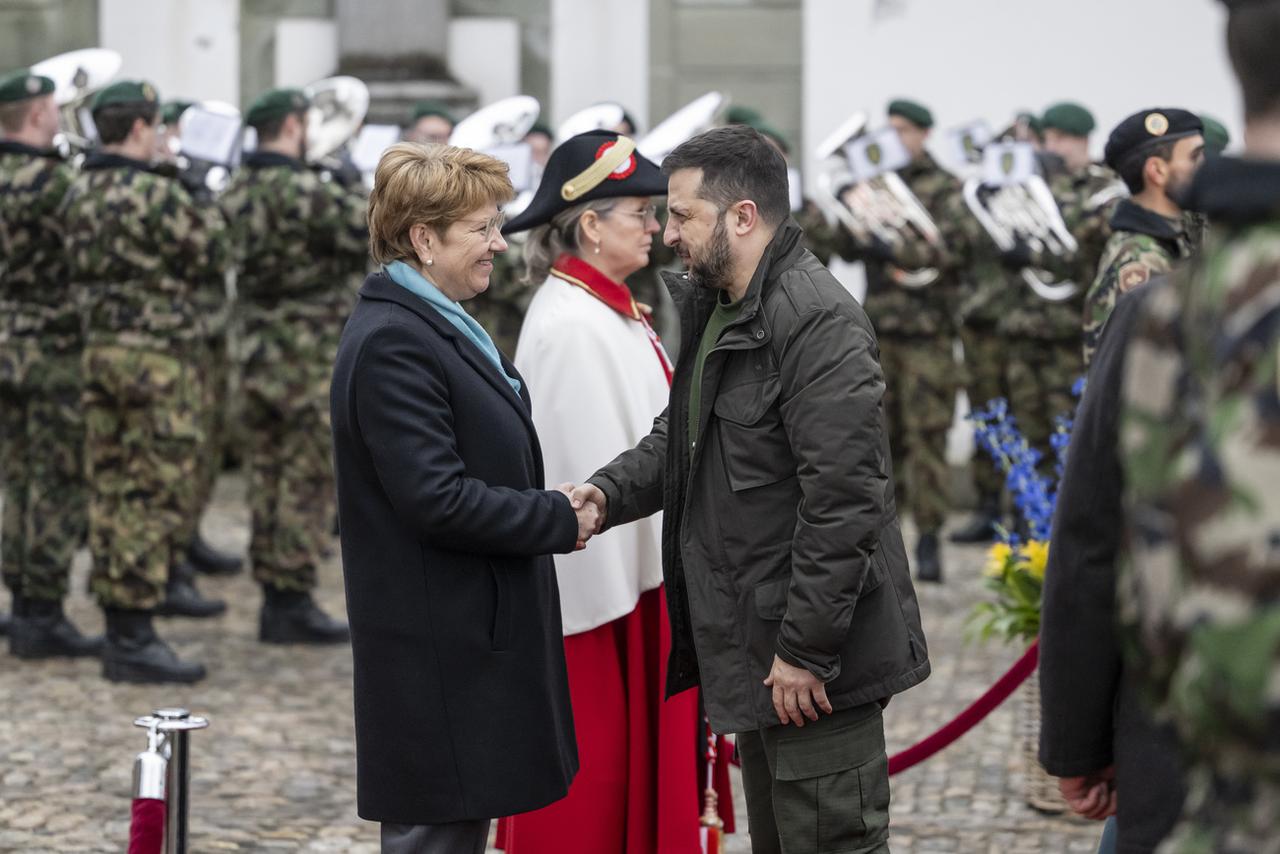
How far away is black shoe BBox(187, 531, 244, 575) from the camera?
9984 mm

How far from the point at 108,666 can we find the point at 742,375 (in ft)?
15.4

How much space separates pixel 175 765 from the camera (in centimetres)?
402

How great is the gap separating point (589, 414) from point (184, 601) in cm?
500

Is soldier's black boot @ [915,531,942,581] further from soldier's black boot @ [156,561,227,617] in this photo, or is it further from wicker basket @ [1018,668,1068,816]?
wicker basket @ [1018,668,1068,816]

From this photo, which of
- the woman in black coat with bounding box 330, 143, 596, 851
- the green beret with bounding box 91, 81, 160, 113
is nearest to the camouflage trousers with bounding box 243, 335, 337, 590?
the green beret with bounding box 91, 81, 160, 113

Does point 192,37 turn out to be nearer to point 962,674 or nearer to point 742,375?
→ point 962,674

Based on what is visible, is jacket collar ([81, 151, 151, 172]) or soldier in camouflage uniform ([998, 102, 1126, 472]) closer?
jacket collar ([81, 151, 151, 172])

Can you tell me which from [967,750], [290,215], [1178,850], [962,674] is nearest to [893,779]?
[967,750]

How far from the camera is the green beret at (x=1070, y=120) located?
32.4 feet

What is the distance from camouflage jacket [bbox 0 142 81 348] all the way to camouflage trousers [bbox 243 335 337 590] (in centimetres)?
83

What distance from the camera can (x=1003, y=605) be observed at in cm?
544

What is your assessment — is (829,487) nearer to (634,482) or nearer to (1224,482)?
(634,482)

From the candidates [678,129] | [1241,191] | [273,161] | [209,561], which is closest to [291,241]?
[273,161]

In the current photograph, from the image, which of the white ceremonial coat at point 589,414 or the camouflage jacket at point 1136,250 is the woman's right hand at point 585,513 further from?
the camouflage jacket at point 1136,250
